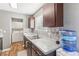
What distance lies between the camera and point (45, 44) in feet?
5.49

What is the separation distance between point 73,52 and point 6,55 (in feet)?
3.26

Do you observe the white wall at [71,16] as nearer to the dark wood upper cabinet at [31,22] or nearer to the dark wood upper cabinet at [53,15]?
the dark wood upper cabinet at [53,15]

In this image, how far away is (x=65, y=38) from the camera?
150 cm

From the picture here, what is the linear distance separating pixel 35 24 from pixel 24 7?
1.08 feet

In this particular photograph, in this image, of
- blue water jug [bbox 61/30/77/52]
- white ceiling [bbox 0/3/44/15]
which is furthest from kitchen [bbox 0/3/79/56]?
blue water jug [bbox 61/30/77/52]

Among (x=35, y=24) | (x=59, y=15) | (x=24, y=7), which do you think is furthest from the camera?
(x=59, y=15)

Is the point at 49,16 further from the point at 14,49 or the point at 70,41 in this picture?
the point at 14,49

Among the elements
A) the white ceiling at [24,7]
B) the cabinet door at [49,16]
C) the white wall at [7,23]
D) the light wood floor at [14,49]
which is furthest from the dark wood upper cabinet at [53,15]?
the light wood floor at [14,49]

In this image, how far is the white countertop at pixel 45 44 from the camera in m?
1.51

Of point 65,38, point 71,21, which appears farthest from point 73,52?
point 71,21

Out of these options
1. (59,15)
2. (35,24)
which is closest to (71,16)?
(59,15)

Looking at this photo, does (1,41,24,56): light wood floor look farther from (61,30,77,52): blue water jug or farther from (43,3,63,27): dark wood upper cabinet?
(61,30,77,52): blue water jug

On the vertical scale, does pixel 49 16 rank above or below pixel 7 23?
above

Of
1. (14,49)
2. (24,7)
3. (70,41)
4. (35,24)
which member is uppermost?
(24,7)
